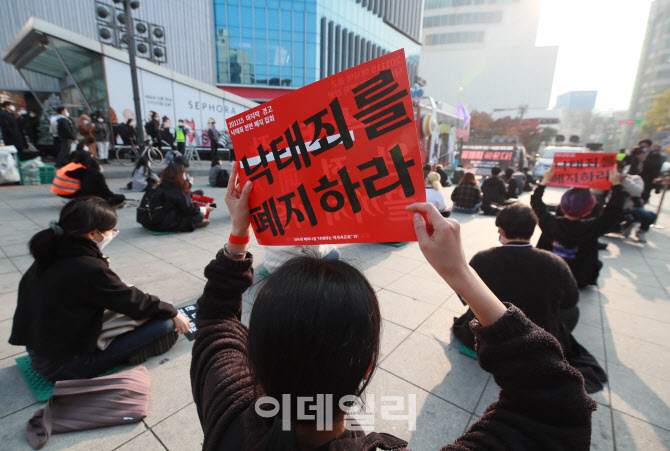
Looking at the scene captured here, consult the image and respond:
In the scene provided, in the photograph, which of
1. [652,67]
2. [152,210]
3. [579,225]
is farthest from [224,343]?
[652,67]

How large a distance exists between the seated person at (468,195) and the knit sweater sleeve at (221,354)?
8.56 m

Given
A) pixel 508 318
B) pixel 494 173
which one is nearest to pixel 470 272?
pixel 508 318

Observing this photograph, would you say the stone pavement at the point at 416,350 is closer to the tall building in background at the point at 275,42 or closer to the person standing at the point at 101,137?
the person standing at the point at 101,137

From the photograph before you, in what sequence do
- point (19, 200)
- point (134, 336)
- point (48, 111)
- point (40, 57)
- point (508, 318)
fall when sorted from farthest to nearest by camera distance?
point (48, 111), point (40, 57), point (19, 200), point (134, 336), point (508, 318)

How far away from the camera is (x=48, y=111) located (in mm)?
15344

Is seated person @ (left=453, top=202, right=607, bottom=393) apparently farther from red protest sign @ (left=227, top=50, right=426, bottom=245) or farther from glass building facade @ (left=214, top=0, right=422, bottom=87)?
glass building facade @ (left=214, top=0, right=422, bottom=87)

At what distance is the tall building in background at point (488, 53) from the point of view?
67.2m

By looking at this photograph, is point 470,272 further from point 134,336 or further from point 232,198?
point 134,336

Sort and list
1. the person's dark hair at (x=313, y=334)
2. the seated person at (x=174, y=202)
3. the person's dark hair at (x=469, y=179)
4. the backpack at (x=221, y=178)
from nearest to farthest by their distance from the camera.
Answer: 1. the person's dark hair at (x=313, y=334)
2. the seated person at (x=174, y=202)
3. the person's dark hair at (x=469, y=179)
4. the backpack at (x=221, y=178)

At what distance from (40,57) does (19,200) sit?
992cm

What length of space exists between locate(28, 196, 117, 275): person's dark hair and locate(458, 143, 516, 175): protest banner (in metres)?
16.1

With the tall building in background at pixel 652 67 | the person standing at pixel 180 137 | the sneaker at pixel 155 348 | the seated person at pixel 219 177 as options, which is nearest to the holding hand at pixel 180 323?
the sneaker at pixel 155 348

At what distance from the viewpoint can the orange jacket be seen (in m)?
6.32

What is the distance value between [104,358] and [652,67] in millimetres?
83777
